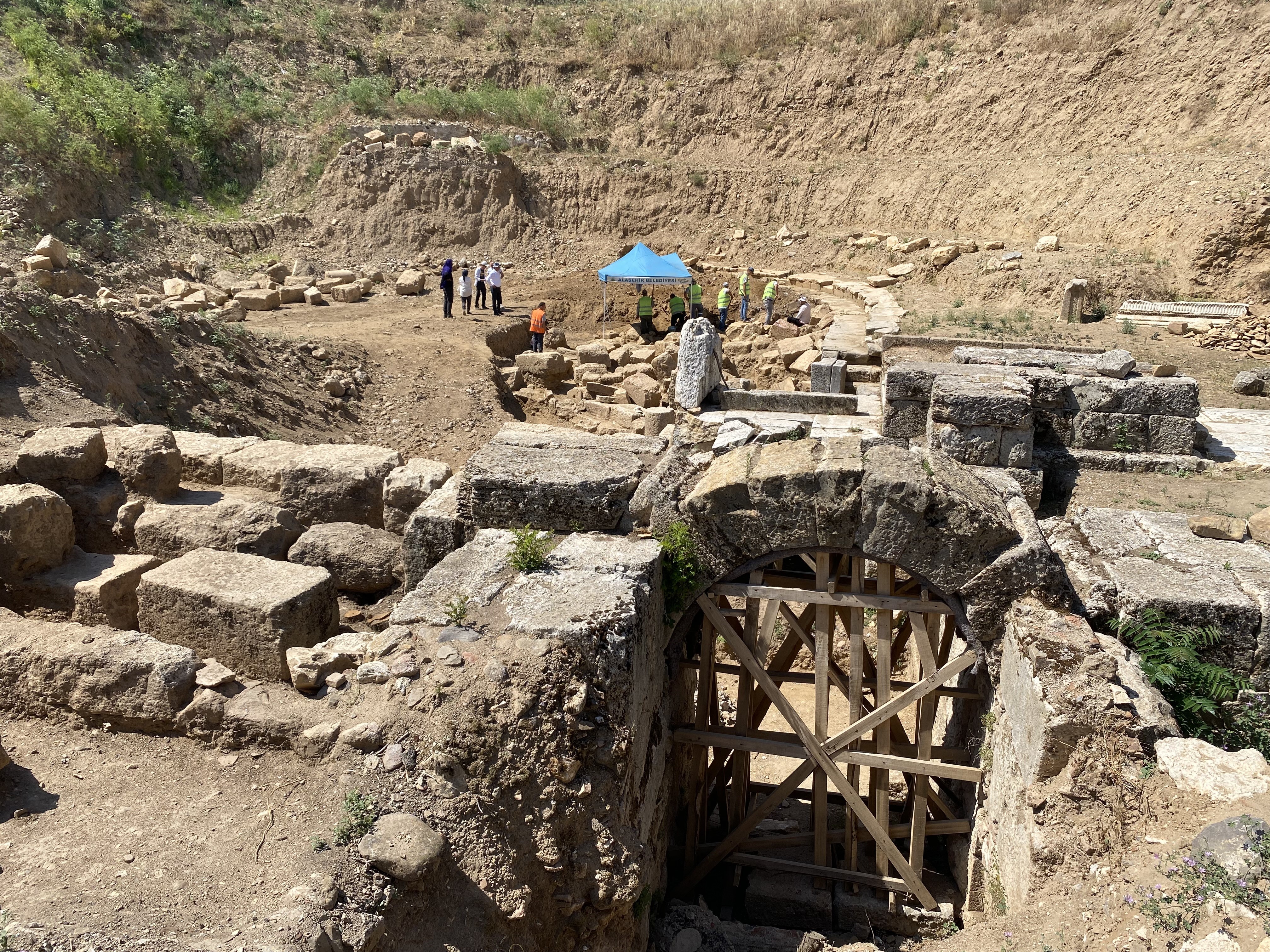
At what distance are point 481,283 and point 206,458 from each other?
460 inches

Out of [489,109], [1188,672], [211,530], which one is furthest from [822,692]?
[489,109]

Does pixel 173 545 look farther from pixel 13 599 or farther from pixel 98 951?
pixel 98 951

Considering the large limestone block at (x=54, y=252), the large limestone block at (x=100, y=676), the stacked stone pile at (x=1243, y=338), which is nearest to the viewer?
the large limestone block at (x=100, y=676)

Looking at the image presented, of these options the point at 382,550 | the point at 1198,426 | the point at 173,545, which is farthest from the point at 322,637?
the point at 1198,426

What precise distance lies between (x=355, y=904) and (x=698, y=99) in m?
25.8

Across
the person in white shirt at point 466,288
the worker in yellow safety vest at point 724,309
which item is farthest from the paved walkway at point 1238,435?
the person in white shirt at point 466,288

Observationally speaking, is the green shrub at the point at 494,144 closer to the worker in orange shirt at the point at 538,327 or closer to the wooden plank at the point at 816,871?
the worker in orange shirt at the point at 538,327

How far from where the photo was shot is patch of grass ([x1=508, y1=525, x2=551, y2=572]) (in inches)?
173

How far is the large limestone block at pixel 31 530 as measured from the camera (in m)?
5.04

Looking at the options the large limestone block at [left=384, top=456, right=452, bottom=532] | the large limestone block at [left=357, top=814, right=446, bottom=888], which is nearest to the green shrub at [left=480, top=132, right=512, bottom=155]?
the large limestone block at [left=384, top=456, right=452, bottom=532]

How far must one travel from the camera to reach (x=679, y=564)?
15.5 ft

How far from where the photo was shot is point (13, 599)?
203 inches

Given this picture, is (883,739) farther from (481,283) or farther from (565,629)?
(481,283)

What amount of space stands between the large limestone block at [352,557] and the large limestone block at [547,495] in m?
1.53
